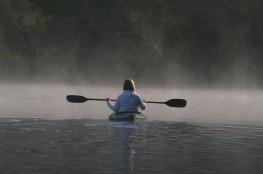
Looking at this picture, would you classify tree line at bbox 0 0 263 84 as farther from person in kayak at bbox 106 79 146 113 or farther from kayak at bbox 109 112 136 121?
kayak at bbox 109 112 136 121

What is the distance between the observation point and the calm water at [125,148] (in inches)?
545

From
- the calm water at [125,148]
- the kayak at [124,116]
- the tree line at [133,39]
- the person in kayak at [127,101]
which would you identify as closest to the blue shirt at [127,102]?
the person in kayak at [127,101]

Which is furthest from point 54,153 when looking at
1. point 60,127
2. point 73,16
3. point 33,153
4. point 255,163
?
point 73,16

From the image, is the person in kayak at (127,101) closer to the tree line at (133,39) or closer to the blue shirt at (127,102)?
the blue shirt at (127,102)

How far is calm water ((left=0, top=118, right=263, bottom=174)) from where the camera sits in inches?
545

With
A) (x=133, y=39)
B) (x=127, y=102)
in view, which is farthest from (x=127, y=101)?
(x=133, y=39)

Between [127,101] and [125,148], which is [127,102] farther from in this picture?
[125,148]

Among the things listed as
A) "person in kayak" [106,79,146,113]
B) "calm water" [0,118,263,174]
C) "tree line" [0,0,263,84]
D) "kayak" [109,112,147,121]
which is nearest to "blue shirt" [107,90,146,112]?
"person in kayak" [106,79,146,113]

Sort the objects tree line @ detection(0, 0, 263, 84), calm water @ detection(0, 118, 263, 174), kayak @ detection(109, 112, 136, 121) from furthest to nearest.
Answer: tree line @ detection(0, 0, 263, 84) → kayak @ detection(109, 112, 136, 121) → calm water @ detection(0, 118, 263, 174)

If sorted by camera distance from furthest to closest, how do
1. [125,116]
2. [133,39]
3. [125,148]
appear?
[133,39] → [125,116] → [125,148]

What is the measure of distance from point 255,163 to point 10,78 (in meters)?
53.9

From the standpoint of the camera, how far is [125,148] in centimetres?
1662

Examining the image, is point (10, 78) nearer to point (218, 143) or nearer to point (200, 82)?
point (200, 82)

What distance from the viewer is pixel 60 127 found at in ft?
71.6
